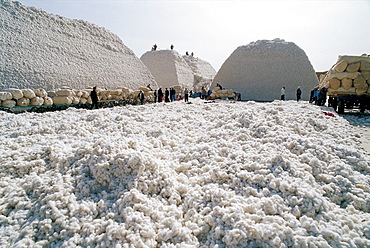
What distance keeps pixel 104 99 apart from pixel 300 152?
10478 mm

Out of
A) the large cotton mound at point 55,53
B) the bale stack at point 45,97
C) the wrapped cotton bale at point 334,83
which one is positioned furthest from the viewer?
the large cotton mound at point 55,53

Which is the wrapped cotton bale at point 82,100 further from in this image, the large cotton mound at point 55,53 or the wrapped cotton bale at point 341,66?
the wrapped cotton bale at point 341,66

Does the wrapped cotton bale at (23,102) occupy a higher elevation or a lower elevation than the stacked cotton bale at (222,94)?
lower

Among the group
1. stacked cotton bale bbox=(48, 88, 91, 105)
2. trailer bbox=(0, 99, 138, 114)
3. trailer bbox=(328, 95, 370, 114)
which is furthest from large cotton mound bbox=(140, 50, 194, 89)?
trailer bbox=(328, 95, 370, 114)

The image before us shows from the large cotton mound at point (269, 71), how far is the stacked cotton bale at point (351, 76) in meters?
10.1

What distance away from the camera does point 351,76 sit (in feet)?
26.9

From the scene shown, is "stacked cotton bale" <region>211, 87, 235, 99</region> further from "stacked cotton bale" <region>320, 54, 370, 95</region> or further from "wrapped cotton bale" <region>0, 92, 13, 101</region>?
"wrapped cotton bale" <region>0, 92, 13, 101</region>

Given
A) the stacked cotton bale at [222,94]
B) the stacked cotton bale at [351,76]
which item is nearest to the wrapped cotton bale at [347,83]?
the stacked cotton bale at [351,76]

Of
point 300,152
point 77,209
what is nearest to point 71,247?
point 77,209

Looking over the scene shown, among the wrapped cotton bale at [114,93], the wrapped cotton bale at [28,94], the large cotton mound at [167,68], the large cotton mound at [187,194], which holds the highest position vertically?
the large cotton mound at [167,68]

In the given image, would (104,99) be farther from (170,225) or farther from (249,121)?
(170,225)

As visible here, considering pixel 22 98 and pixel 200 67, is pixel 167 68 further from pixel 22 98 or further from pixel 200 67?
pixel 22 98

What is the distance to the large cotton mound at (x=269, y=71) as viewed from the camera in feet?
60.5

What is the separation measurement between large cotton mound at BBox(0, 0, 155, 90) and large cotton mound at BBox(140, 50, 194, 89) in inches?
315
